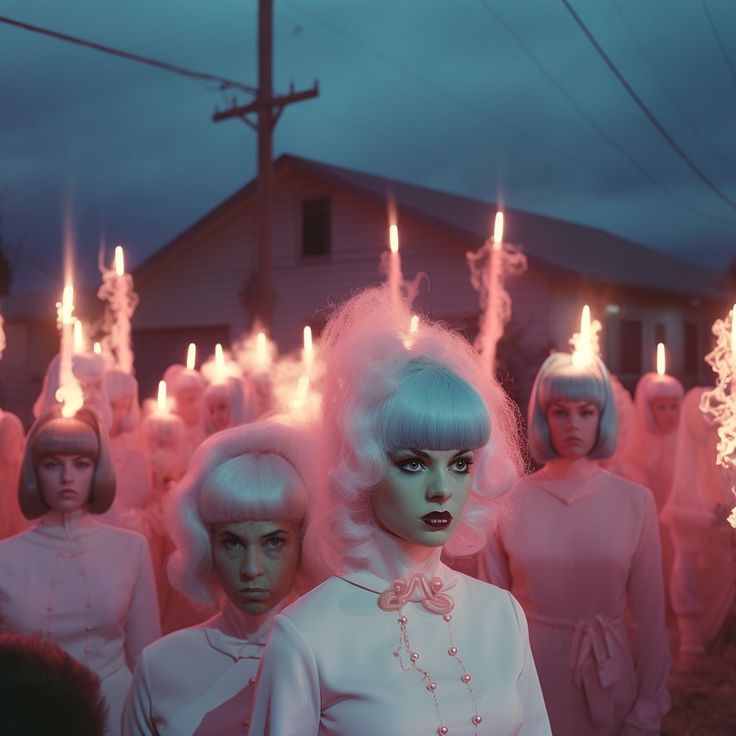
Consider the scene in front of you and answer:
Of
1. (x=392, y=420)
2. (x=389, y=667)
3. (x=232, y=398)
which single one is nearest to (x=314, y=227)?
(x=232, y=398)

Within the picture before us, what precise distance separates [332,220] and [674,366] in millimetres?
7563

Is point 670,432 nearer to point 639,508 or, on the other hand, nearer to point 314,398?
point 639,508

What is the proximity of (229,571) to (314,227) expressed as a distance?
15.4 m

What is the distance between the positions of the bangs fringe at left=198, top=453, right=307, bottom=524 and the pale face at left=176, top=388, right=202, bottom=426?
5.48 m

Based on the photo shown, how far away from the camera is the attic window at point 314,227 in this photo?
17766 millimetres

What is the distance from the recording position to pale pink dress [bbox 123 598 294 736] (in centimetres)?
282

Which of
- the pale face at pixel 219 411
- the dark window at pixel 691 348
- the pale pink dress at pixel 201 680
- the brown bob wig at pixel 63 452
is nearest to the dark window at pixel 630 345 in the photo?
the dark window at pixel 691 348

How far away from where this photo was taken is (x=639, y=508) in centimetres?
Result: 423

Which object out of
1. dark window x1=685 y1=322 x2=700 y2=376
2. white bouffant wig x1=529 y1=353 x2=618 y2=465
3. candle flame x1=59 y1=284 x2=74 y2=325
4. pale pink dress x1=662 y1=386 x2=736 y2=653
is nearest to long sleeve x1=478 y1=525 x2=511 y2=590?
white bouffant wig x1=529 y1=353 x2=618 y2=465

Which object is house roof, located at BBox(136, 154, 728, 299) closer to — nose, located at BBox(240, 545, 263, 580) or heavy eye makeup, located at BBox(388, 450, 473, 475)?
nose, located at BBox(240, 545, 263, 580)

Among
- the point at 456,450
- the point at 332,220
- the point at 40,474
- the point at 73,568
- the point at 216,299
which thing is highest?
the point at 332,220

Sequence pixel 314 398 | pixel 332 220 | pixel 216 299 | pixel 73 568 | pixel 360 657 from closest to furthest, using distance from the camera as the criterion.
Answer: pixel 360 657, pixel 314 398, pixel 73 568, pixel 332 220, pixel 216 299

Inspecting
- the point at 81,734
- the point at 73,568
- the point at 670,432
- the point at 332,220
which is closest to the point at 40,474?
the point at 73,568

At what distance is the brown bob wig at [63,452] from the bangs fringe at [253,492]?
49.7 inches
